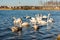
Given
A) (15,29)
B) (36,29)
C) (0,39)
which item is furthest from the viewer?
(36,29)

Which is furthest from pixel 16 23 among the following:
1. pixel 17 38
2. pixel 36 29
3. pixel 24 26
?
pixel 17 38

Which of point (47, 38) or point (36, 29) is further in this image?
point (36, 29)

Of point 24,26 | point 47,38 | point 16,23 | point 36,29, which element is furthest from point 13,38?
point 16,23

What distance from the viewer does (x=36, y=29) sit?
3080 centimetres

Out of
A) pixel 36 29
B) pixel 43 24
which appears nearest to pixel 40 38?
pixel 36 29

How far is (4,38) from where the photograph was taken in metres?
23.5

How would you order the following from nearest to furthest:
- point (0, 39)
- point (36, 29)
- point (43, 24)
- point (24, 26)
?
point (0, 39), point (36, 29), point (24, 26), point (43, 24)

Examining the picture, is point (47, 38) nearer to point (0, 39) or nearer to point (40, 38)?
point (40, 38)

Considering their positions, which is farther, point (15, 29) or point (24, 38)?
point (15, 29)

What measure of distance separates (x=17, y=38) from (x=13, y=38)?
486mm

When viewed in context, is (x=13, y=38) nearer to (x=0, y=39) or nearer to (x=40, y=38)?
(x=0, y=39)

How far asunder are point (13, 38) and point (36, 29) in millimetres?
7740

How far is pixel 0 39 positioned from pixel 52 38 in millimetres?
6050

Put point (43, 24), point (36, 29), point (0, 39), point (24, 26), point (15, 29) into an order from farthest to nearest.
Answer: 1. point (43, 24)
2. point (24, 26)
3. point (36, 29)
4. point (15, 29)
5. point (0, 39)
